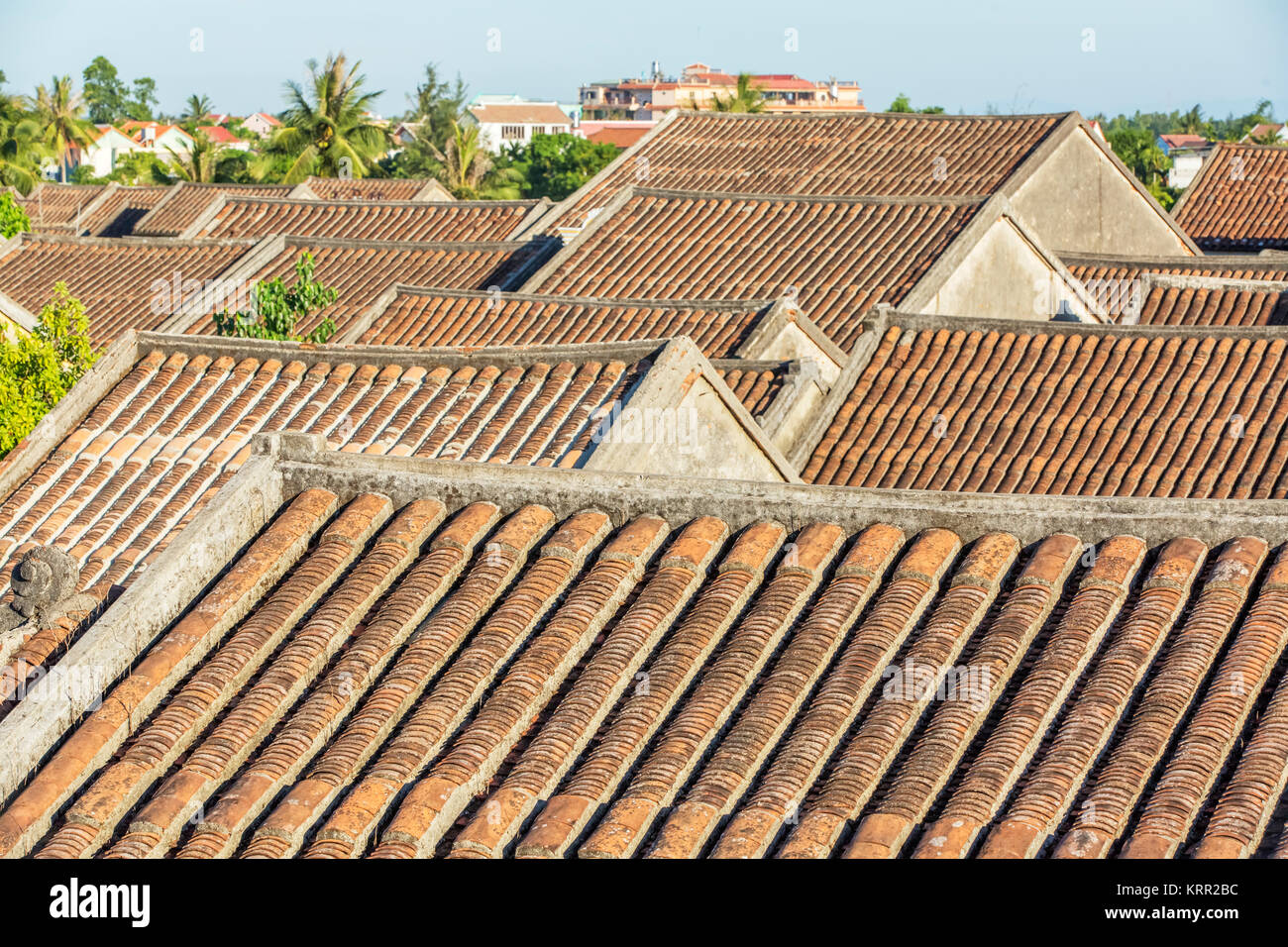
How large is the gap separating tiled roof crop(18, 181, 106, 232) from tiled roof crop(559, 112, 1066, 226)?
25.5m

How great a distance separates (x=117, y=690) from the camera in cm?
876

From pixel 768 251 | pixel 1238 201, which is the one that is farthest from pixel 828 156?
pixel 1238 201

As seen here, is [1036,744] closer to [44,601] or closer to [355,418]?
[44,601]

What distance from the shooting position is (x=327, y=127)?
58.4 metres

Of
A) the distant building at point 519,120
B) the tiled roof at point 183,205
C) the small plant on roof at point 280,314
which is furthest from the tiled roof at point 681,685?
the distant building at point 519,120

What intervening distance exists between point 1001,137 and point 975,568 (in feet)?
82.0

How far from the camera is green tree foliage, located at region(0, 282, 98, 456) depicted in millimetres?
16656

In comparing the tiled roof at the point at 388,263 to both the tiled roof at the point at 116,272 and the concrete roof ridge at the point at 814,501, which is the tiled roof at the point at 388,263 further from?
the concrete roof ridge at the point at 814,501

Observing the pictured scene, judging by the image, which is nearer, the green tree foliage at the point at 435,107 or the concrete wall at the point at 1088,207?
the concrete wall at the point at 1088,207

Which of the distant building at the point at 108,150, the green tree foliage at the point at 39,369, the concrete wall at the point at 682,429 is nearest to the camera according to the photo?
the concrete wall at the point at 682,429

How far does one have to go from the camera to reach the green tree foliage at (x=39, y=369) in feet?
54.6

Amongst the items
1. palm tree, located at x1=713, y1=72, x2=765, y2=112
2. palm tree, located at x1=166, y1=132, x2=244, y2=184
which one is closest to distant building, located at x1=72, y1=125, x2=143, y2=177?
palm tree, located at x1=166, y1=132, x2=244, y2=184

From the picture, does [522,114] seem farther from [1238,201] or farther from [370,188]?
[1238,201]

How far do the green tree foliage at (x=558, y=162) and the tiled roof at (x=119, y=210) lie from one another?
41.4 meters
